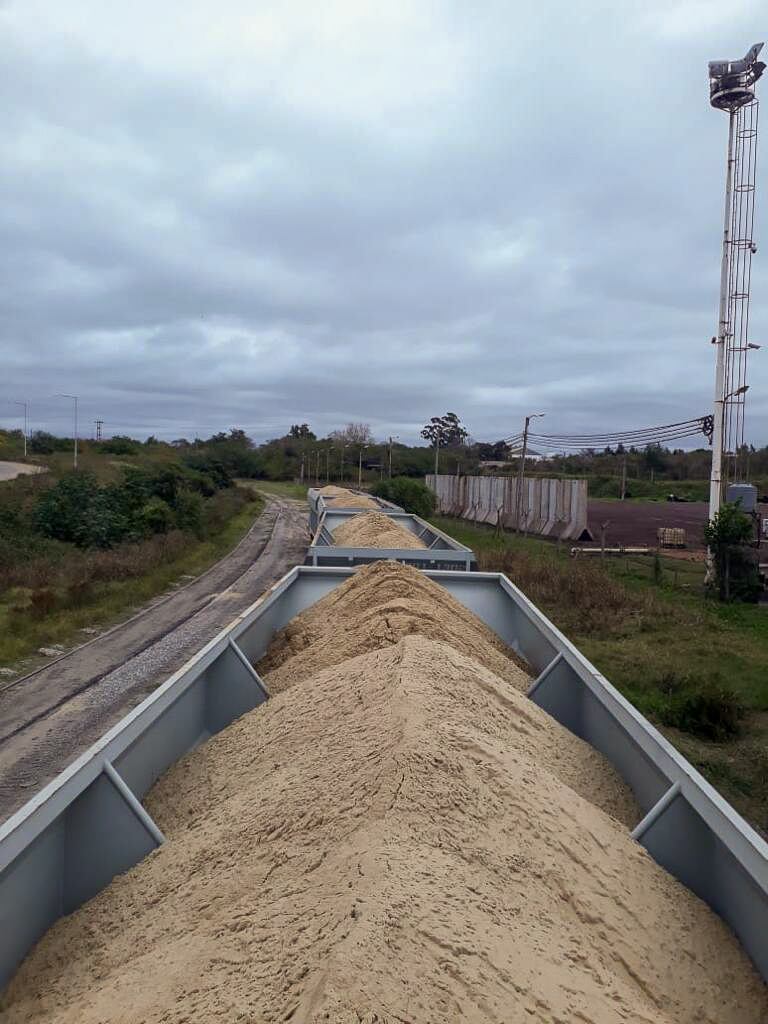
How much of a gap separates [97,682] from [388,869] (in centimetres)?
860

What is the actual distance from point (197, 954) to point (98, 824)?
93 centimetres

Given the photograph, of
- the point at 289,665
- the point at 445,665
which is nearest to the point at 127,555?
the point at 289,665

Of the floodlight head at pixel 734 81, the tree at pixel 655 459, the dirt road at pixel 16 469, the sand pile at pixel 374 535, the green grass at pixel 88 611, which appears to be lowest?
the green grass at pixel 88 611

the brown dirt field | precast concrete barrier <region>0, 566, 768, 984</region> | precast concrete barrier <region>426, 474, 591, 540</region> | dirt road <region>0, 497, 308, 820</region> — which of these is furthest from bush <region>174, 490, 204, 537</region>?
precast concrete barrier <region>0, 566, 768, 984</region>

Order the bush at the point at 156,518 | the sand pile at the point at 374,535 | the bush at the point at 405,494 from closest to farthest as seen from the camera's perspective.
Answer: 1. the sand pile at the point at 374,535
2. the bush at the point at 156,518
3. the bush at the point at 405,494

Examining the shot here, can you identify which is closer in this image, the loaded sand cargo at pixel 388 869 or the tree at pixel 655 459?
the loaded sand cargo at pixel 388 869

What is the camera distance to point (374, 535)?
447 inches

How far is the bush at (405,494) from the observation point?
28.8 m

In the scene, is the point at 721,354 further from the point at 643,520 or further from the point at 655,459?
the point at 655,459

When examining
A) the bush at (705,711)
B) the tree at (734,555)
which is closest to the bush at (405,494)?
the tree at (734,555)

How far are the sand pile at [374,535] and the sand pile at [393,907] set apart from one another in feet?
23.7

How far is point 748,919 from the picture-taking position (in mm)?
2553

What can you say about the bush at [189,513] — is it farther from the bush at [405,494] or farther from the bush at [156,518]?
the bush at [405,494]

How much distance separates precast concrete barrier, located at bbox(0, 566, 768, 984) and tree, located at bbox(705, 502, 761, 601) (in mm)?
12432
